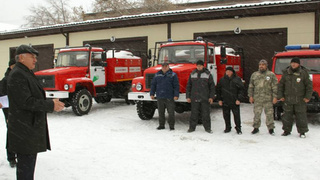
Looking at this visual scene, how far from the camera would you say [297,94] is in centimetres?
695

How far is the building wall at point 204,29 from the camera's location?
1170 centimetres

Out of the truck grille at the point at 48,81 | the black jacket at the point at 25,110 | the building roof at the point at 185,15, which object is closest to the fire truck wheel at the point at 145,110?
the truck grille at the point at 48,81

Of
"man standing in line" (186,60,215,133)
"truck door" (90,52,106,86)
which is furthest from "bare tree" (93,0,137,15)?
"man standing in line" (186,60,215,133)

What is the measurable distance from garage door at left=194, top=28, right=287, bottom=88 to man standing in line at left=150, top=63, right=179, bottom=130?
17.9 ft

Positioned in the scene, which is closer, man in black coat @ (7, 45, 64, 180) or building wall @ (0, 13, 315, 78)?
man in black coat @ (7, 45, 64, 180)

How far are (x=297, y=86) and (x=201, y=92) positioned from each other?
2171mm

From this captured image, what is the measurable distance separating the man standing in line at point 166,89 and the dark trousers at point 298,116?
261cm

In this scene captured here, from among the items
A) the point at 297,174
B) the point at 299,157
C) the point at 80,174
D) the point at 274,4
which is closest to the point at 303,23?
the point at 274,4

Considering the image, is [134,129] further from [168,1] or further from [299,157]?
[168,1]

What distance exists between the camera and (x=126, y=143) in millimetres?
6664

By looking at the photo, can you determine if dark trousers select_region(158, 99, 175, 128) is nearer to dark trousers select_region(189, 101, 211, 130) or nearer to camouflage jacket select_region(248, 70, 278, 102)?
dark trousers select_region(189, 101, 211, 130)

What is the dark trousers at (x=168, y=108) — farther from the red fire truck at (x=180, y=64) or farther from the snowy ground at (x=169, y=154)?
the red fire truck at (x=180, y=64)

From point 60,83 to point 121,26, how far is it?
673 centimetres

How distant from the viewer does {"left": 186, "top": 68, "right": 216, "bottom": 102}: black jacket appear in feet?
24.8
